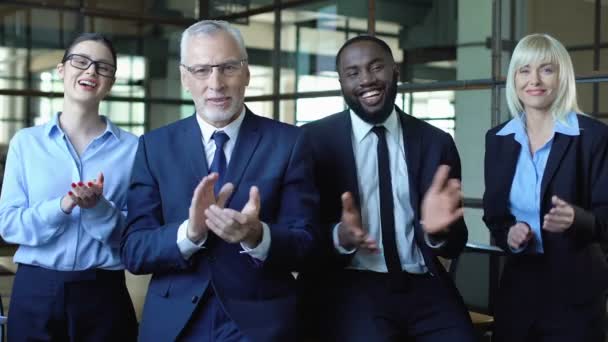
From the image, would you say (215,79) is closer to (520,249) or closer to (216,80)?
(216,80)

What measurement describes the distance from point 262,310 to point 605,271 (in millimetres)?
1377

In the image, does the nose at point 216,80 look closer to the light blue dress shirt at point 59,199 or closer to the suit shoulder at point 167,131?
the suit shoulder at point 167,131

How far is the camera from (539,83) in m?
3.18

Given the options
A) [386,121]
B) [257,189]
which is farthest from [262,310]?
[386,121]

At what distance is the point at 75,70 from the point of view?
9.80 feet

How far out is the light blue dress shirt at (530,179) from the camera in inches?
125

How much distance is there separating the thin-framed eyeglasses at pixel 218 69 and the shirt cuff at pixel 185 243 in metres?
0.47

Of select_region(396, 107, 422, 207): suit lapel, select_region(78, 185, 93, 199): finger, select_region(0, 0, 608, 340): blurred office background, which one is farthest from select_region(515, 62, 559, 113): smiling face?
select_region(0, 0, 608, 340): blurred office background

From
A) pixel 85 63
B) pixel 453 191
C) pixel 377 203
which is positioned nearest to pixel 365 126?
pixel 377 203

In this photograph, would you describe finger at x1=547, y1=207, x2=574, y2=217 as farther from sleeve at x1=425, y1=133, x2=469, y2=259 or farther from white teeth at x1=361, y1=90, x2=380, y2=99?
white teeth at x1=361, y1=90, x2=380, y2=99

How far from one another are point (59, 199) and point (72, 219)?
15cm

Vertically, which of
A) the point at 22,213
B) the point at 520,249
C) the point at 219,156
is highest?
the point at 219,156

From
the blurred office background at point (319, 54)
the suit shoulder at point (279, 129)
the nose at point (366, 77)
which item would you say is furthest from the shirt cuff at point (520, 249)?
the blurred office background at point (319, 54)

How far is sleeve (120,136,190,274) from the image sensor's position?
2551 mm
